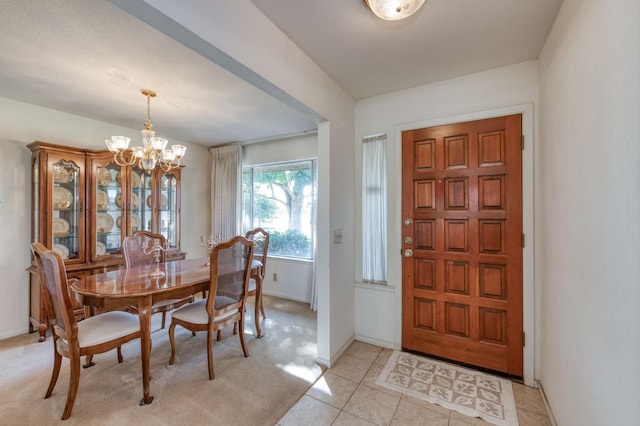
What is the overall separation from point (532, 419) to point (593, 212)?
1.40 meters

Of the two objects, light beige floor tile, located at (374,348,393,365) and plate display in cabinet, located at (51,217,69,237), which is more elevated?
plate display in cabinet, located at (51,217,69,237)

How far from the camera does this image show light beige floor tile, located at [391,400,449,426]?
1.62m

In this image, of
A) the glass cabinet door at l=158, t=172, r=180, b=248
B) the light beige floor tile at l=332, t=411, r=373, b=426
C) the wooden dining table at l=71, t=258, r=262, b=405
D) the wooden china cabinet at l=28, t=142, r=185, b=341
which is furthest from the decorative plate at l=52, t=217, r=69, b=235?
the light beige floor tile at l=332, t=411, r=373, b=426

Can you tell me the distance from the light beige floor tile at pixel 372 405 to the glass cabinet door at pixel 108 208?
325 cm

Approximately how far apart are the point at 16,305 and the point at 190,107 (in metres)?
2.84

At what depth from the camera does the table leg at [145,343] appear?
70.5 inches

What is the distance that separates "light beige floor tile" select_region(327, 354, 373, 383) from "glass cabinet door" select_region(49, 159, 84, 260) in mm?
3080

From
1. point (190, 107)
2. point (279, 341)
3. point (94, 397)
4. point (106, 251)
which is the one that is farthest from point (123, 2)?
point (106, 251)

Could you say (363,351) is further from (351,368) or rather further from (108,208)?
(108,208)

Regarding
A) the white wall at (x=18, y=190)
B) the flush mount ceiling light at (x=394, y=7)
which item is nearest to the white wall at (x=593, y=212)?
the flush mount ceiling light at (x=394, y=7)

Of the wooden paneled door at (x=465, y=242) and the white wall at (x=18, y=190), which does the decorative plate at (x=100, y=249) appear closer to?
the white wall at (x=18, y=190)

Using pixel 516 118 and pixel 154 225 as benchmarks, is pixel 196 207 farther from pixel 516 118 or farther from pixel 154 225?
pixel 516 118

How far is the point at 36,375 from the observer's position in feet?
6.81

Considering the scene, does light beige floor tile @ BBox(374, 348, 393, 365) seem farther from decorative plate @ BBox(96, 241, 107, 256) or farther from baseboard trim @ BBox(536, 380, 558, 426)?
decorative plate @ BBox(96, 241, 107, 256)
